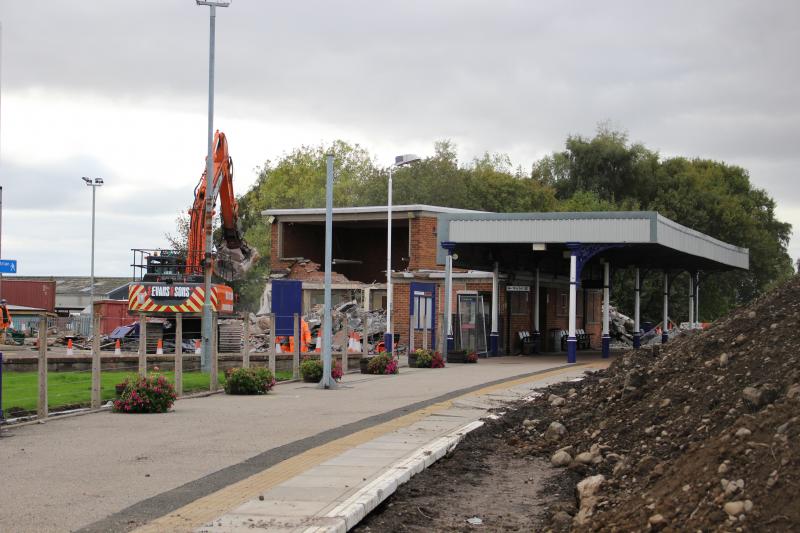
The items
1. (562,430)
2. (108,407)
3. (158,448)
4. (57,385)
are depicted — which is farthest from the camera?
(57,385)

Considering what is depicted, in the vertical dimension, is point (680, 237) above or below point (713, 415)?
above

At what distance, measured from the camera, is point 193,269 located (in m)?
38.1

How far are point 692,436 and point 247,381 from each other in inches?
507

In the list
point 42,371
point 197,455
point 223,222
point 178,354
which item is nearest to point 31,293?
point 223,222

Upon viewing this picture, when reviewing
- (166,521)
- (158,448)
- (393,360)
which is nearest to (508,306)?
(393,360)

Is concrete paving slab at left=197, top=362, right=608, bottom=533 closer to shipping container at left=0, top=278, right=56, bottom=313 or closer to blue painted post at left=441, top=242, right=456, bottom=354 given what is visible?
blue painted post at left=441, top=242, right=456, bottom=354

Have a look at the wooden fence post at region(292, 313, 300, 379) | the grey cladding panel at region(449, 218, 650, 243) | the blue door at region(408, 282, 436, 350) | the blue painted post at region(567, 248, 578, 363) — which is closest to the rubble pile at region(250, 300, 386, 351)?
the blue door at region(408, 282, 436, 350)

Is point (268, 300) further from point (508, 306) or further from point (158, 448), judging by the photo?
point (158, 448)

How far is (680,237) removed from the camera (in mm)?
38062

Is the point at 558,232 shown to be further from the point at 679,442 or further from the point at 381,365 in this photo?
the point at 679,442

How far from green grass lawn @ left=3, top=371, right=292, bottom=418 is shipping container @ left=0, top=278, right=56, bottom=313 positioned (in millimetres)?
50755

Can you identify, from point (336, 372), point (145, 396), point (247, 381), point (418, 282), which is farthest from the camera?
point (418, 282)

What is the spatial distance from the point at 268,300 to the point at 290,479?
43.4m

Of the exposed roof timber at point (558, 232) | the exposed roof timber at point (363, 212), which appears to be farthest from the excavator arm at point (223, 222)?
the exposed roof timber at point (558, 232)
